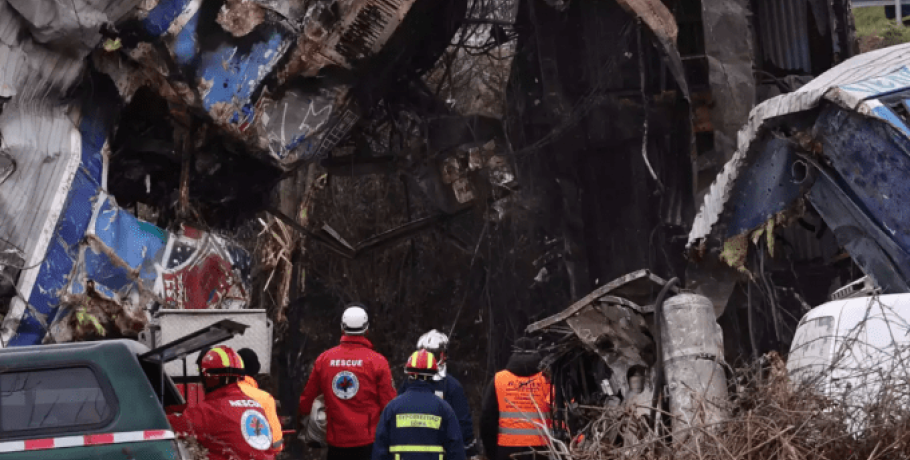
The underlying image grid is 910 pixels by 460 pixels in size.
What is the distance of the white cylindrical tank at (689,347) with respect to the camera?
7.15m

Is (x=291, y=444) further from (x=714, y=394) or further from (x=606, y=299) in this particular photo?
(x=714, y=394)

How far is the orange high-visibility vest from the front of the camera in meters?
9.05

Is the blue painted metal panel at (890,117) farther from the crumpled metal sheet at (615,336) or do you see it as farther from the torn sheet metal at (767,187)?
the crumpled metal sheet at (615,336)

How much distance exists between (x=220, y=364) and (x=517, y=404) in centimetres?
267

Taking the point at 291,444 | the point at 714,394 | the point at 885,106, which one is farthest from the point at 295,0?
the point at 291,444

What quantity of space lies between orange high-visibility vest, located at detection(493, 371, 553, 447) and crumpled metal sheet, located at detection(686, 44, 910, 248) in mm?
2095

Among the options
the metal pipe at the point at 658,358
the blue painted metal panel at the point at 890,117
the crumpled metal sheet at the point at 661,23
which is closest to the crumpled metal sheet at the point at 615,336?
the metal pipe at the point at 658,358

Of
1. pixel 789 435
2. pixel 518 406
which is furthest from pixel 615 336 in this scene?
pixel 789 435

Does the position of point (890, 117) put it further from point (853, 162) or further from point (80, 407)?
point (80, 407)

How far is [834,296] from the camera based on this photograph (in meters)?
9.48

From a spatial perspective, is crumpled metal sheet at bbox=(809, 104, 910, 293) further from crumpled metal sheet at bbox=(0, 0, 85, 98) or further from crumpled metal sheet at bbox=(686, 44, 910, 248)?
crumpled metal sheet at bbox=(0, 0, 85, 98)

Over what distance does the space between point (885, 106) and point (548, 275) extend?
8.03m

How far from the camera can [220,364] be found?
7031mm

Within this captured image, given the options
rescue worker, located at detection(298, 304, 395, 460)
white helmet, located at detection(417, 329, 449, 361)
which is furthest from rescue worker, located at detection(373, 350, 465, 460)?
white helmet, located at detection(417, 329, 449, 361)
